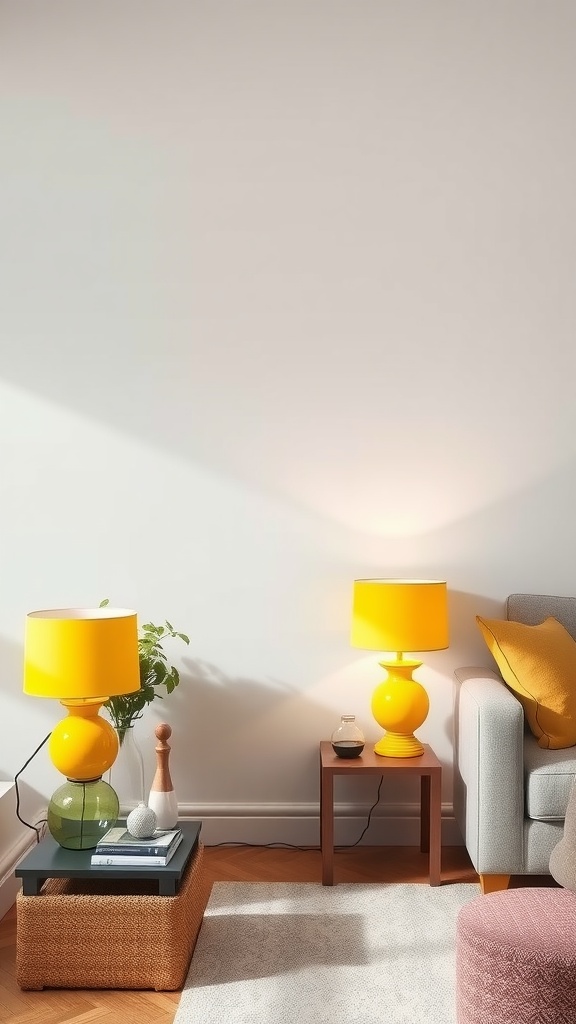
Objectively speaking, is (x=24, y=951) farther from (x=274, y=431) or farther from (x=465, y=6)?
(x=465, y=6)

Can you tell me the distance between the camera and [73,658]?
2.53 meters

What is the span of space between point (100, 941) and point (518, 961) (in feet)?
3.69

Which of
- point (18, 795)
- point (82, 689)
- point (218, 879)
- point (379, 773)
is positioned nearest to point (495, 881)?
point (379, 773)

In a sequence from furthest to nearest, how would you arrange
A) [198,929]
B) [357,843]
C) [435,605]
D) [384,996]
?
[357,843]
[435,605]
[198,929]
[384,996]

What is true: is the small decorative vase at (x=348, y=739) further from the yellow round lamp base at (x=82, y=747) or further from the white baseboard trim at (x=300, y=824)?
the yellow round lamp base at (x=82, y=747)

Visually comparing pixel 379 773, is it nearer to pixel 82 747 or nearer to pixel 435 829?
pixel 435 829

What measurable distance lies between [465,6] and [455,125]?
1.56 feet

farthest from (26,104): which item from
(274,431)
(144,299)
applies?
(274,431)

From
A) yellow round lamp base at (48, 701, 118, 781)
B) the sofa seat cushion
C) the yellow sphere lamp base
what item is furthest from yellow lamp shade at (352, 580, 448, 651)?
yellow round lamp base at (48, 701, 118, 781)

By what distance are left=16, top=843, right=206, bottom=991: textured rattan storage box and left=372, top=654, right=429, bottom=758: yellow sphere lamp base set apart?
1111mm

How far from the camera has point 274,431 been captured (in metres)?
3.60

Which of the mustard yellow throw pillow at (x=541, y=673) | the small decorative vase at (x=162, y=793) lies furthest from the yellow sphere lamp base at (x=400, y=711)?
the small decorative vase at (x=162, y=793)

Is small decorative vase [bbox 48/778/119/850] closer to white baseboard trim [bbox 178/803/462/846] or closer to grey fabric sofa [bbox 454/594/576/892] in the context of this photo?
white baseboard trim [bbox 178/803/462/846]

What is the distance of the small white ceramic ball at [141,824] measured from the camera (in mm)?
2535
